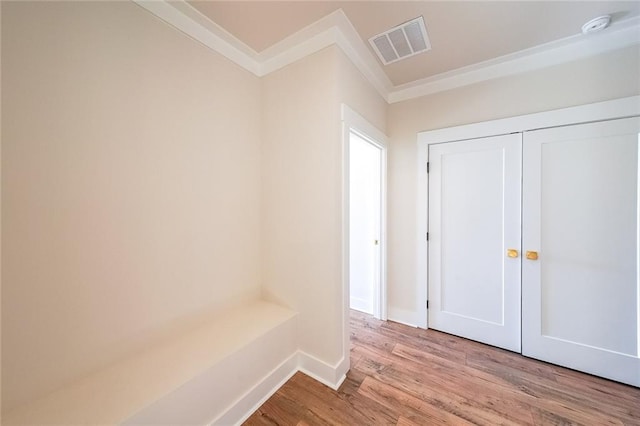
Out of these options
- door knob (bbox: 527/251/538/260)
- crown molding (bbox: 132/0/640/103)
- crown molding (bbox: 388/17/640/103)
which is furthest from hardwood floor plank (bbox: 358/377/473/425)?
crown molding (bbox: 388/17/640/103)

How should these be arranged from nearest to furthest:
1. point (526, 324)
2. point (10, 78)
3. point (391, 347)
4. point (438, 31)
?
point (10, 78), point (438, 31), point (526, 324), point (391, 347)

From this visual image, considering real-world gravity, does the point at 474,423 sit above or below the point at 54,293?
below

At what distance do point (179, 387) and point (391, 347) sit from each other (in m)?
1.77

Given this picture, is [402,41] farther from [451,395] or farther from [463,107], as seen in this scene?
[451,395]

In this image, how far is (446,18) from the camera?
1577 millimetres

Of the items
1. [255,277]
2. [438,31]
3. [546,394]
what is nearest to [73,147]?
[255,277]

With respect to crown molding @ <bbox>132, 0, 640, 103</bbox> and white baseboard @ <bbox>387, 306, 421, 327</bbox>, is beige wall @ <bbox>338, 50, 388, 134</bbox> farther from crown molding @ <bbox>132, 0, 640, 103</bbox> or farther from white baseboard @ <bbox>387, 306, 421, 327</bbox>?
white baseboard @ <bbox>387, 306, 421, 327</bbox>

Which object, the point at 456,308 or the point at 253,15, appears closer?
the point at 253,15

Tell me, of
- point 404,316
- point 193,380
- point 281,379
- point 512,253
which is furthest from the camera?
point 404,316

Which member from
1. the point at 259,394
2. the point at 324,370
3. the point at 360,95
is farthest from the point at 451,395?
the point at 360,95

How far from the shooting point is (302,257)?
1.85m

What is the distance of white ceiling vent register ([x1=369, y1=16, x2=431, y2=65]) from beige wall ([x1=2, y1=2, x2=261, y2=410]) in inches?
49.6

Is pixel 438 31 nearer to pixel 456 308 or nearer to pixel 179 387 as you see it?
pixel 456 308

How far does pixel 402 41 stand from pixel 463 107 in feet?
3.15
